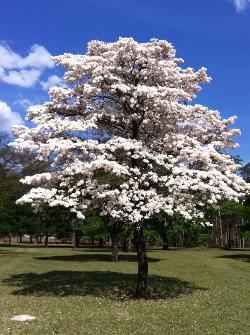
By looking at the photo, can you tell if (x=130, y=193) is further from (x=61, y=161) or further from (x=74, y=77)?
(x=74, y=77)

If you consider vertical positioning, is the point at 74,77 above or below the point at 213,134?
above

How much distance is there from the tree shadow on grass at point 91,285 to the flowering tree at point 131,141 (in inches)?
68.3

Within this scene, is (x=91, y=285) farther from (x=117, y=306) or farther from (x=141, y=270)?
(x=117, y=306)

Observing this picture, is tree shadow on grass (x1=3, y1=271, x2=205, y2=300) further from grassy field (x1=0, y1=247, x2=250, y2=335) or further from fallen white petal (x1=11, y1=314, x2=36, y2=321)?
fallen white petal (x1=11, y1=314, x2=36, y2=321)

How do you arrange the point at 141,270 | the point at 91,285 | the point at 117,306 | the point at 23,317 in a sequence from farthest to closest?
the point at 91,285 → the point at 141,270 → the point at 117,306 → the point at 23,317

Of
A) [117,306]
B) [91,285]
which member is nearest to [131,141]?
[117,306]

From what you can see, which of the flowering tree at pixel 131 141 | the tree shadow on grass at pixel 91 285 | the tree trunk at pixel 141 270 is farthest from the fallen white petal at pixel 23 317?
the tree trunk at pixel 141 270

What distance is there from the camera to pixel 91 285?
2544 centimetres

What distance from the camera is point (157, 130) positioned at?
72.2 ft

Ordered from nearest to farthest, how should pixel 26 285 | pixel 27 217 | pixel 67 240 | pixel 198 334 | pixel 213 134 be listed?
pixel 198 334 → pixel 213 134 → pixel 26 285 → pixel 27 217 → pixel 67 240

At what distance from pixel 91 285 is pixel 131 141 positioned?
8.36 meters

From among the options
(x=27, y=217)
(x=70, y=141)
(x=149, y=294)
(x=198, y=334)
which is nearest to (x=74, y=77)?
(x=70, y=141)

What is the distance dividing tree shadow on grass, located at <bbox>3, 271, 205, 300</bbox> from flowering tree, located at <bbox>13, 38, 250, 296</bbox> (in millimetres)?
1736

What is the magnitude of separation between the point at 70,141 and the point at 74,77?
10.8ft
